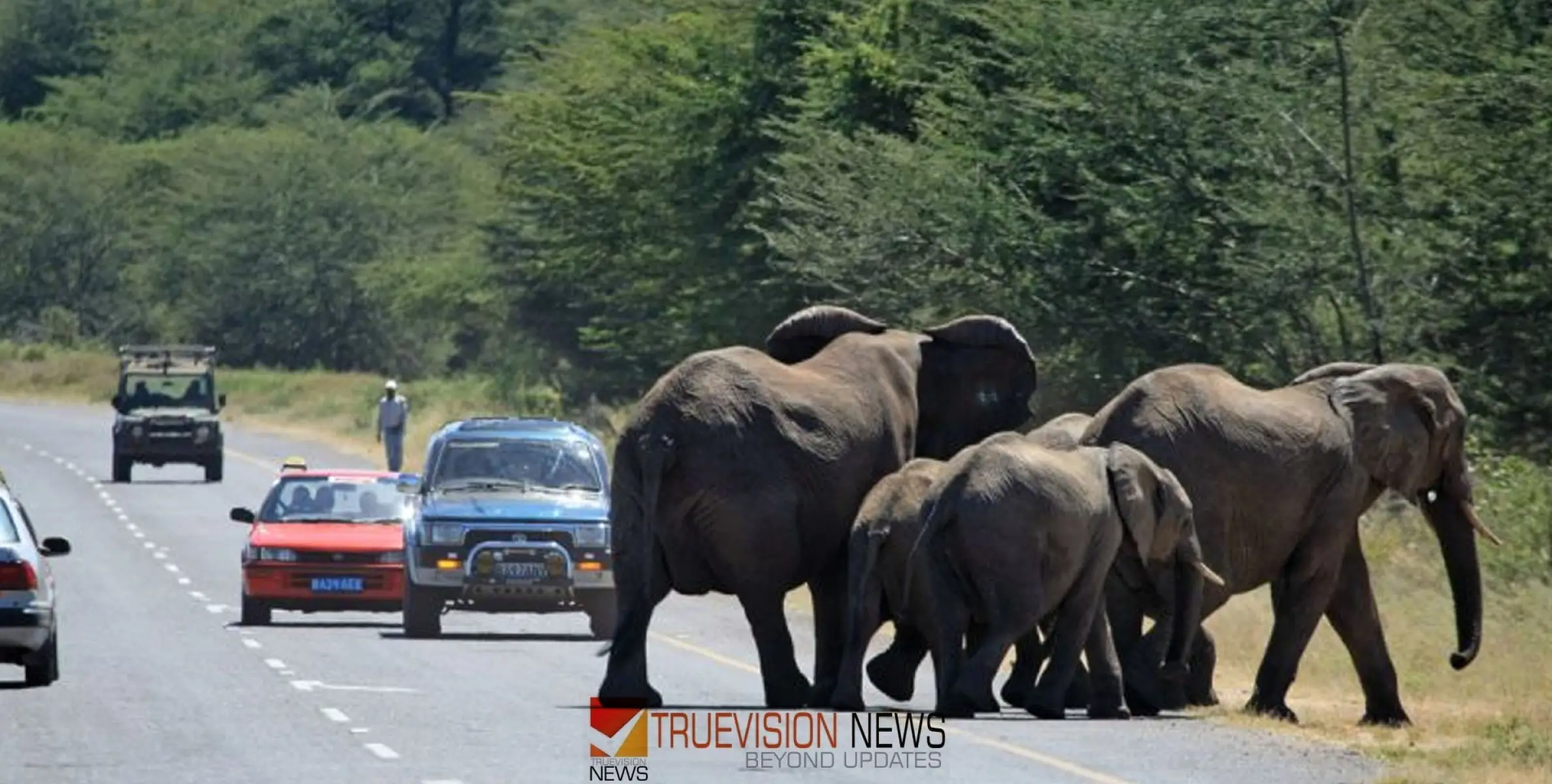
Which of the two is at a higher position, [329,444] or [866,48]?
[866,48]

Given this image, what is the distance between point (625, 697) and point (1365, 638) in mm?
4698

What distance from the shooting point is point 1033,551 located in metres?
19.7

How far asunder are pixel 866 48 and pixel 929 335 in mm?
23606

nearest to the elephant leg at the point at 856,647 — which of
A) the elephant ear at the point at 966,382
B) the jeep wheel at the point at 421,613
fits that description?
the elephant ear at the point at 966,382

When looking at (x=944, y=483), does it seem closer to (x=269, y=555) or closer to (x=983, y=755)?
(x=983, y=755)

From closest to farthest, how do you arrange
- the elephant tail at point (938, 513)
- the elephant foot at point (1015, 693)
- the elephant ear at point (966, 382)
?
the elephant tail at point (938, 513)
the elephant foot at point (1015, 693)
the elephant ear at point (966, 382)

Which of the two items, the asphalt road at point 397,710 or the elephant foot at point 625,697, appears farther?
the elephant foot at point 625,697

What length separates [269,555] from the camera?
29.8 m

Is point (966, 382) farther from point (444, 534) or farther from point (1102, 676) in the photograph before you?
point (444, 534)

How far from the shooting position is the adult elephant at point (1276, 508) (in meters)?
21.1

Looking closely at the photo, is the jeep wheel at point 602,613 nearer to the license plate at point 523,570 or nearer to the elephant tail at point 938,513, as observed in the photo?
the license plate at point 523,570

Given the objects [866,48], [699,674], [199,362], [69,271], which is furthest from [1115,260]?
[69,271]

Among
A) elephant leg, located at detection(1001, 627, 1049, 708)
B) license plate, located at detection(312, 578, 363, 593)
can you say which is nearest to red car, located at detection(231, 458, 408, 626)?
license plate, located at detection(312, 578, 363, 593)

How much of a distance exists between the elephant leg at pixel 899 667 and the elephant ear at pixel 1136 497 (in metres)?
1.51
